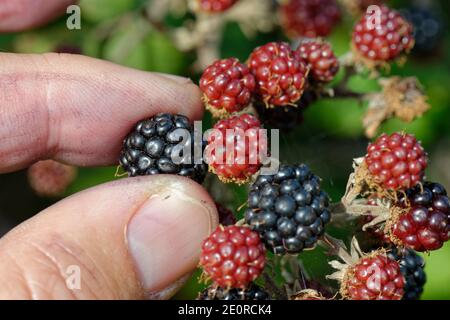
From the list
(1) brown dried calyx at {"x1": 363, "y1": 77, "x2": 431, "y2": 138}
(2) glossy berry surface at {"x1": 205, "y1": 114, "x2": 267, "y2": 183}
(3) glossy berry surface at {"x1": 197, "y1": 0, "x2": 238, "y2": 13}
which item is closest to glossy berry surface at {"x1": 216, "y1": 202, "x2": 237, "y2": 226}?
(2) glossy berry surface at {"x1": 205, "y1": 114, "x2": 267, "y2": 183}

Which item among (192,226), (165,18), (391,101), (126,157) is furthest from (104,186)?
(165,18)

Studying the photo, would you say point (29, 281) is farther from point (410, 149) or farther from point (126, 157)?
point (410, 149)

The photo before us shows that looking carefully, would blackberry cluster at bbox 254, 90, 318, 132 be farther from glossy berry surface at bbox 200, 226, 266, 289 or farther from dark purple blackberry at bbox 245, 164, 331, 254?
glossy berry surface at bbox 200, 226, 266, 289

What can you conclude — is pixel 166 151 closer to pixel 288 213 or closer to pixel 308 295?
pixel 288 213

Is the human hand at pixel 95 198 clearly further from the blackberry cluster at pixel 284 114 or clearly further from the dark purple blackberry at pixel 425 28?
the dark purple blackberry at pixel 425 28

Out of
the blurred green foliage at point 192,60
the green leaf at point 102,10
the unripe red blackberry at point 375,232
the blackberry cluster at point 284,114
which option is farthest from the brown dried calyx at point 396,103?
the green leaf at point 102,10

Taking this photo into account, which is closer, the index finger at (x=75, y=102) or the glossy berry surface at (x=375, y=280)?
the glossy berry surface at (x=375, y=280)
